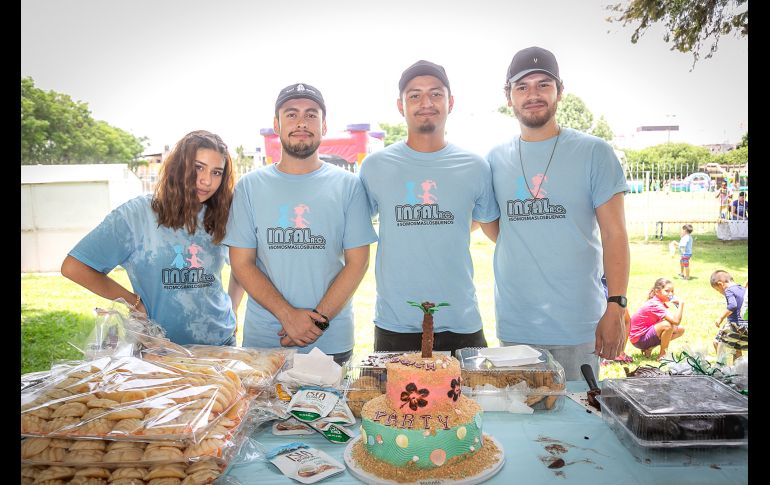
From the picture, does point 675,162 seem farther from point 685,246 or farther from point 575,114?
point 575,114

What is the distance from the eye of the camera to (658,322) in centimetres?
712

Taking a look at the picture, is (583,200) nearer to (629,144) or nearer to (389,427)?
(389,427)

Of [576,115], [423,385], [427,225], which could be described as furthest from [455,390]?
[576,115]

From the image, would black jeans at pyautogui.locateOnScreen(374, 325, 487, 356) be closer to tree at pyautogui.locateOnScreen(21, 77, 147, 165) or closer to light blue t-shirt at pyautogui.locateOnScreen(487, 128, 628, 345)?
light blue t-shirt at pyautogui.locateOnScreen(487, 128, 628, 345)

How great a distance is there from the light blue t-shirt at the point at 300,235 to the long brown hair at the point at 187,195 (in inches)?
2.9

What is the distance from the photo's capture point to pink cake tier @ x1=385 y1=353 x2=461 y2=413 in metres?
1.72

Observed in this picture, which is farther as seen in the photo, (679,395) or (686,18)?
(686,18)

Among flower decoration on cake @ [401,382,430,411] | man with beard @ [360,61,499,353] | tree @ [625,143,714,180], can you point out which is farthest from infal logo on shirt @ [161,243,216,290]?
tree @ [625,143,714,180]

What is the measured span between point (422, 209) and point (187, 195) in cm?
131

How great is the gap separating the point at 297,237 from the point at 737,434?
215cm

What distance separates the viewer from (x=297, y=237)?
296 cm

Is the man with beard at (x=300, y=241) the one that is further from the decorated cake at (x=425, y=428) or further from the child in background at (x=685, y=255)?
the child in background at (x=685, y=255)

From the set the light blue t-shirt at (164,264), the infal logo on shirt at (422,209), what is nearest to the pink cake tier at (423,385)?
the infal logo on shirt at (422,209)

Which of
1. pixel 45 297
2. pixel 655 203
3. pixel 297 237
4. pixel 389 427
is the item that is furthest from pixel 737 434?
pixel 655 203
